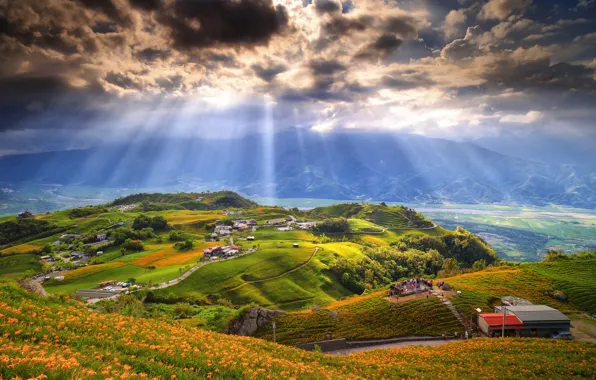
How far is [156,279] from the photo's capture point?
3516 inches

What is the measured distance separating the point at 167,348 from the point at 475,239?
638 feet

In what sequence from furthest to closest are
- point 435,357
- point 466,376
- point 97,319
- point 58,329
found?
point 435,357
point 466,376
point 97,319
point 58,329

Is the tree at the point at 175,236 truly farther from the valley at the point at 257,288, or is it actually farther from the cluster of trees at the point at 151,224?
the cluster of trees at the point at 151,224

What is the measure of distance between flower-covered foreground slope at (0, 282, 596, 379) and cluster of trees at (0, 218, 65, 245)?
657 ft

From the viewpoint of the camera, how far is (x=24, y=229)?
180 m

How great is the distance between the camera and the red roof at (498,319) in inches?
1889

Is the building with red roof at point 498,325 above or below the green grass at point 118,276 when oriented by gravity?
below

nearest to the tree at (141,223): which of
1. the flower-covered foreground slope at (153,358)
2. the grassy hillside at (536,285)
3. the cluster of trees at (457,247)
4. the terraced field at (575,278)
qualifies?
the cluster of trees at (457,247)

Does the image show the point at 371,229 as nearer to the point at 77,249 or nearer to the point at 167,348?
the point at 77,249

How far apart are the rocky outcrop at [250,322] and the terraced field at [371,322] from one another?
124 cm

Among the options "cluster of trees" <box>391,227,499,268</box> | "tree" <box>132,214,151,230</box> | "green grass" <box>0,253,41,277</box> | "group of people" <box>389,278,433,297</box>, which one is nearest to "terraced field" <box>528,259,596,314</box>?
"group of people" <box>389,278,433,297</box>

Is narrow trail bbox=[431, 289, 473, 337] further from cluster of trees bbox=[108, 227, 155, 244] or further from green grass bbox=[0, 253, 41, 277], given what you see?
cluster of trees bbox=[108, 227, 155, 244]

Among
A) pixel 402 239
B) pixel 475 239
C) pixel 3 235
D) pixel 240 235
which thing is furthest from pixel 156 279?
pixel 475 239

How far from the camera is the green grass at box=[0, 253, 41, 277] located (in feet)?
362
